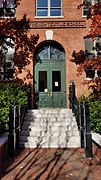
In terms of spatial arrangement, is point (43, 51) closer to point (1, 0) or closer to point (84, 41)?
point (84, 41)

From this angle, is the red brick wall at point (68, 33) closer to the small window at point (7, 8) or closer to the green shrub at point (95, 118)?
the small window at point (7, 8)

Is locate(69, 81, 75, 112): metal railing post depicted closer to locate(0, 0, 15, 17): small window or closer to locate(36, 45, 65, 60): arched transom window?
locate(36, 45, 65, 60): arched transom window

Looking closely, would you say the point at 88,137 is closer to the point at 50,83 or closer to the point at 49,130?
the point at 49,130

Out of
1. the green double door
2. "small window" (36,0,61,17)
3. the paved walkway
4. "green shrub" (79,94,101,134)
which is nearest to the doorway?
the green double door

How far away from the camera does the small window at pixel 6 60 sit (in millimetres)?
15664

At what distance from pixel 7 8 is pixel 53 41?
4.02 metres

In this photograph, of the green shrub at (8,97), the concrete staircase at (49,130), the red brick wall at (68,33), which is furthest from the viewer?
the red brick wall at (68,33)

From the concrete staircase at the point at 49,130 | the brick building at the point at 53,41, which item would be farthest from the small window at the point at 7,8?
the concrete staircase at the point at 49,130

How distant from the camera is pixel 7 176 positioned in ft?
19.8

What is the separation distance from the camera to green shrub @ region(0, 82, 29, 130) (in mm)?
11820

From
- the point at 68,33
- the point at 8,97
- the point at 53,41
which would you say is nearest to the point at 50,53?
the point at 53,41

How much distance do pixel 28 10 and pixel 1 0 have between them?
6.93 ft

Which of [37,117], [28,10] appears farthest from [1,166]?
[28,10]

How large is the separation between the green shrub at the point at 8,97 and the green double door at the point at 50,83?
2.52m
